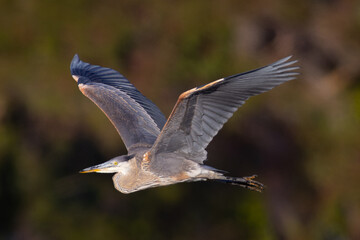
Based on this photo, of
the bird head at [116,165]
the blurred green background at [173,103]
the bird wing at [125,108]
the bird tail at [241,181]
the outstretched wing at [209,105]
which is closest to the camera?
the outstretched wing at [209,105]

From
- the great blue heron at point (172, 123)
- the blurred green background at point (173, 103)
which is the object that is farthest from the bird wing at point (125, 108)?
the blurred green background at point (173, 103)

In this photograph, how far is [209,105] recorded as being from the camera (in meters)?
6.28

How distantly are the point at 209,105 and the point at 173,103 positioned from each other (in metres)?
7.72

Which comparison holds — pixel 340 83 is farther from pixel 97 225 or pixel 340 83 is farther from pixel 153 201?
pixel 97 225

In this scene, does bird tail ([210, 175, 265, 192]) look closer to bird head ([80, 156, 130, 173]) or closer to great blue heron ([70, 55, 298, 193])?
great blue heron ([70, 55, 298, 193])

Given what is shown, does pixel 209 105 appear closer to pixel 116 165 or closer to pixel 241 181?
pixel 241 181

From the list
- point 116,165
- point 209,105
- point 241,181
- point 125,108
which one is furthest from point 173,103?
point 209,105

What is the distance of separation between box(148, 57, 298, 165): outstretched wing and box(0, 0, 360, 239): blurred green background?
24.4 ft

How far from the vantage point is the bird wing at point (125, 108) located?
731 cm

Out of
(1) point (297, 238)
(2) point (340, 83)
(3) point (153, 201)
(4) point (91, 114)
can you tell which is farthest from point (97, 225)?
(2) point (340, 83)

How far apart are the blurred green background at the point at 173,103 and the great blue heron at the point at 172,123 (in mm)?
6308

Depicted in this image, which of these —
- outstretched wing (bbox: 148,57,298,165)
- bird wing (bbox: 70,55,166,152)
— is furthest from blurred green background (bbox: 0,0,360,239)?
outstretched wing (bbox: 148,57,298,165)

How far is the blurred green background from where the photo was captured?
14.3 meters

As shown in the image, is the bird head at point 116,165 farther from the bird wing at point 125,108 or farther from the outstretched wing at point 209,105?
the outstretched wing at point 209,105
